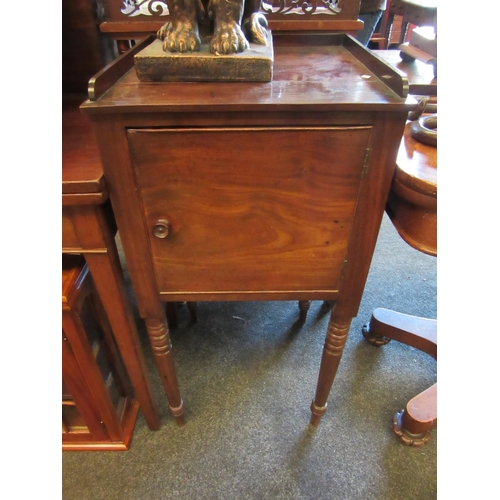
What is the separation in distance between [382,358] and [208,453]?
0.59m

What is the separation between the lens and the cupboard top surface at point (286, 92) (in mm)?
459

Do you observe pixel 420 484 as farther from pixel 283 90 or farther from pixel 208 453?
pixel 283 90

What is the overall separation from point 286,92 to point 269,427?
82cm

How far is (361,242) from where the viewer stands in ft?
1.96

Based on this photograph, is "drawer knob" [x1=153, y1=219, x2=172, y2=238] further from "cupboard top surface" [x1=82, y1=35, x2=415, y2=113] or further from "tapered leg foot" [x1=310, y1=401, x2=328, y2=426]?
"tapered leg foot" [x1=310, y1=401, x2=328, y2=426]

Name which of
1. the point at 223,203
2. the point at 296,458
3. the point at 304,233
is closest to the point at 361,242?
the point at 304,233

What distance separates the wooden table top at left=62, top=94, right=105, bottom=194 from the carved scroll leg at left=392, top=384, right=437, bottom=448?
0.88m

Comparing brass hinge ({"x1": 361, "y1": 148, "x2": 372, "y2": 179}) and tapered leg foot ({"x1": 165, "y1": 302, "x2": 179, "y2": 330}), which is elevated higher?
brass hinge ({"x1": 361, "y1": 148, "x2": 372, "y2": 179})

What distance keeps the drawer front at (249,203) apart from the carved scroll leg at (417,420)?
492 mm

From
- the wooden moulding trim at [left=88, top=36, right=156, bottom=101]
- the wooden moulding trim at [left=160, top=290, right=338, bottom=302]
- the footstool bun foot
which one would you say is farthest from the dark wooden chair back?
the footstool bun foot

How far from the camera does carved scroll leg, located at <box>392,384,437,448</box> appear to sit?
899 millimetres

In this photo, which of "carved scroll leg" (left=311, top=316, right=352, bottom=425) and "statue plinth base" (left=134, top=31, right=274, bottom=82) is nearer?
"statue plinth base" (left=134, top=31, right=274, bottom=82)

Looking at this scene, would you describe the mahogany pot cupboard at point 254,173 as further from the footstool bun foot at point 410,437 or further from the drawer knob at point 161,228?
the footstool bun foot at point 410,437

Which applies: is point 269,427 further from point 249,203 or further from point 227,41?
point 227,41
